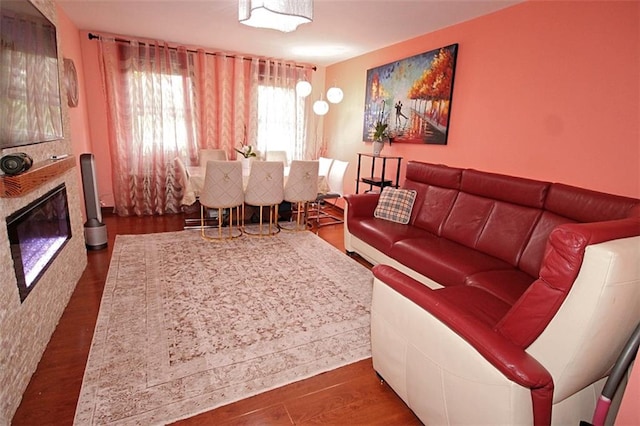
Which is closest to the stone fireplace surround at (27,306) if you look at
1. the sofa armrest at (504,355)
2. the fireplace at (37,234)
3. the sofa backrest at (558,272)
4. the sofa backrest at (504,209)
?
the fireplace at (37,234)

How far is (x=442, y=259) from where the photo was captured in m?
2.45

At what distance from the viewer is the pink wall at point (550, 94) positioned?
233 cm

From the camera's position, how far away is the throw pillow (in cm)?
342

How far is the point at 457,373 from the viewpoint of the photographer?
1275 millimetres

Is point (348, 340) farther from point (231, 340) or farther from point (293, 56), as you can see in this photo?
point (293, 56)

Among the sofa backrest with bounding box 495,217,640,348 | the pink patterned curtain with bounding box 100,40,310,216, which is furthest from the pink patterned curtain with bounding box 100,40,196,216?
the sofa backrest with bounding box 495,217,640,348

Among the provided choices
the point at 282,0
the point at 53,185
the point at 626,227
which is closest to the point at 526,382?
the point at 626,227

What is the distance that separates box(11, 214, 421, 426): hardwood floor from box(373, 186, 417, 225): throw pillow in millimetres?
1718

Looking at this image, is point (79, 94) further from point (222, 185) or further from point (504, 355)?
point (504, 355)

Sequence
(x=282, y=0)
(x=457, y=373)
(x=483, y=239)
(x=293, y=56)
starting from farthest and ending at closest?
1. (x=293, y=56)
2. (x=483, y=239)
3. (x=282, y=0)
4. (x=457, y=373)

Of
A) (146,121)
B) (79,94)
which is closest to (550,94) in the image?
(146,121)

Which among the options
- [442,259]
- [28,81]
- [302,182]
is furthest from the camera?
[302,182]

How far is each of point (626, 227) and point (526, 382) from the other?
630mm

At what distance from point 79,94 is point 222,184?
2.18 meters
